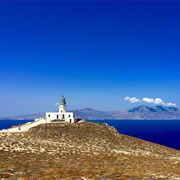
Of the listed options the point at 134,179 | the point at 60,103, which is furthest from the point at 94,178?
the point at 60,103

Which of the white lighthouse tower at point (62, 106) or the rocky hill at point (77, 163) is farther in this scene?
the white lighthouse tower at point (62, 106)

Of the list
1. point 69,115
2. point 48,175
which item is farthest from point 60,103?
point 48,175

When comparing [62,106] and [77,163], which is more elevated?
[62,106]

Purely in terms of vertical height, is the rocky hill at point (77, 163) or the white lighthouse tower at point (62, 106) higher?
the white lighthouse tower at point (62, 106)

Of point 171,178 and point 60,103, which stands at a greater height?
point 60,103

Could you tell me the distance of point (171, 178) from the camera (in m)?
13.1

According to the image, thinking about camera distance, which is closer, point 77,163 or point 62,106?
point 77,163

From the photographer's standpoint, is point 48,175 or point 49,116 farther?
point 49,116

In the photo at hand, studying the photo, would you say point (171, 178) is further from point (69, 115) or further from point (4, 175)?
point (69, 115)

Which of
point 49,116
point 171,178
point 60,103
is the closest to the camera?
point 171,178

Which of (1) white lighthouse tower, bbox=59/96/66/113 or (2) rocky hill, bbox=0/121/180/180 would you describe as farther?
(1) white lighthouse tower, bbox=59/96/66/113

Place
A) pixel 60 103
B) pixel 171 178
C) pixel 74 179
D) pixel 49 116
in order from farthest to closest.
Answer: pixel 60 103 → pixel 49 116 → pixel 171 178 → pixel 74 179

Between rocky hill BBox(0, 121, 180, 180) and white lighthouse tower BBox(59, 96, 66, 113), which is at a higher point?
white lighthouse tower BBox(59, 96, 66, 113)

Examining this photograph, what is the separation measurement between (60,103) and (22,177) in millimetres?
74996
